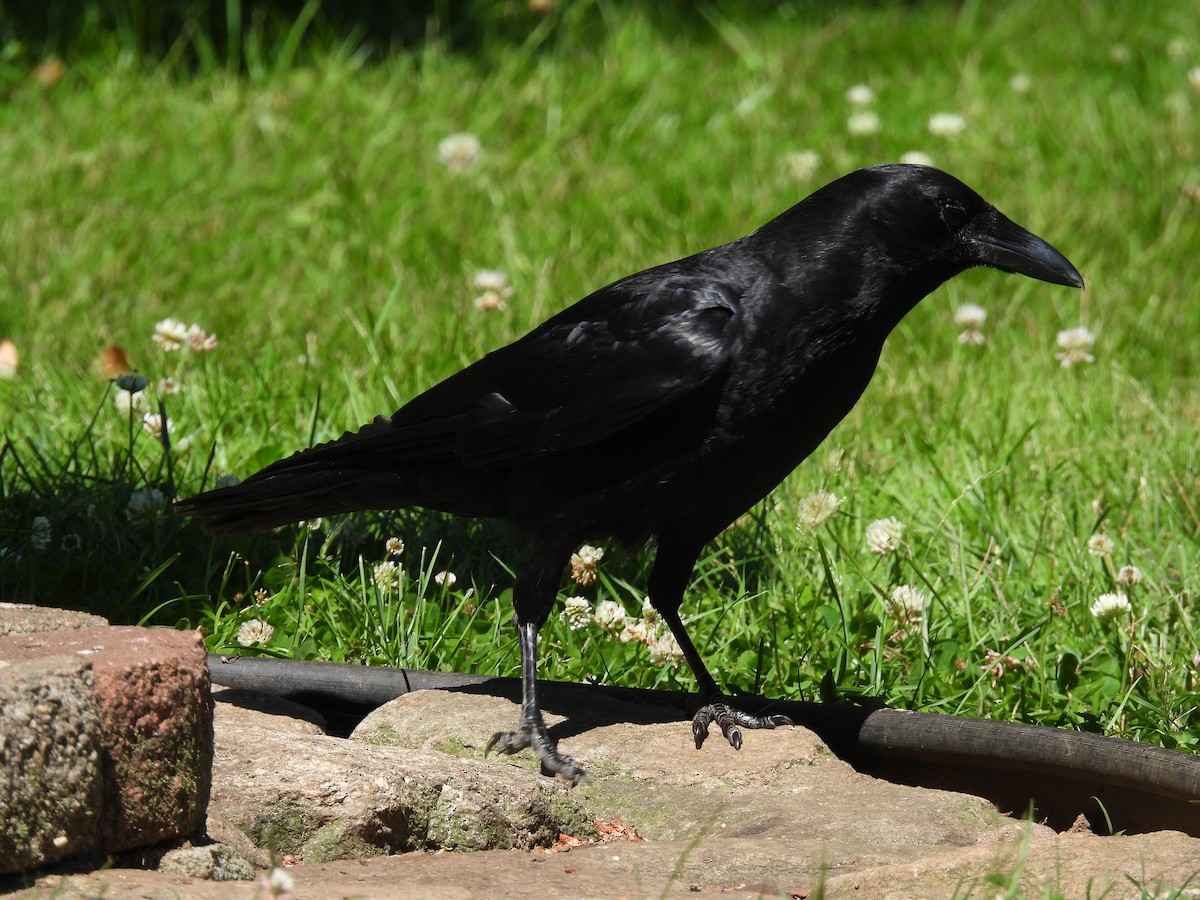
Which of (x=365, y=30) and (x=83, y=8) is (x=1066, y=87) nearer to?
(x=365, y=30)

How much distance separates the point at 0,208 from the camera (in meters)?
5.96

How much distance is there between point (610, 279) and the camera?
221 inches

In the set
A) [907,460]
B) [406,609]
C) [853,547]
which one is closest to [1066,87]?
[907,460]

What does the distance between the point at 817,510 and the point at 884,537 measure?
17 centimetres

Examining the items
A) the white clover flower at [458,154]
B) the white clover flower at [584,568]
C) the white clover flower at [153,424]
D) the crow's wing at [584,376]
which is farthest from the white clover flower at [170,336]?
the white clover flower at [458,154]

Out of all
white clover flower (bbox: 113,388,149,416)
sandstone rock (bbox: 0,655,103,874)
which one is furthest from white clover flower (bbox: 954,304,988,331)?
sandstone rock (bbox: 0,655,103,874)

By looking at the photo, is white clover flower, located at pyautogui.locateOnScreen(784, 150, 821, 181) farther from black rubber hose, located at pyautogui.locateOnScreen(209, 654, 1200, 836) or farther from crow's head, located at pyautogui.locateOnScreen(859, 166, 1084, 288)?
black rubber hose, located at pyautogui.locateOnScreen(209, 654, 1200, 836)

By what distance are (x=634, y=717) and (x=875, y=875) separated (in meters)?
0.94

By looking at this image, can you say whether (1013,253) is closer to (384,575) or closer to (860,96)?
(384,575)

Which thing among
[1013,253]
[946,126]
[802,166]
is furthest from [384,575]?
[946,126]

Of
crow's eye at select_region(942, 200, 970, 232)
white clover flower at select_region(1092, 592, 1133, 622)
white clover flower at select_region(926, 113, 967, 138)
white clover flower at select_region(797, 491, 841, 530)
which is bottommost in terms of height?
white clover flower at select_region(1092, 592, 1133, 622)

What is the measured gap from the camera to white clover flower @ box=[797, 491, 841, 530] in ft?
11.8

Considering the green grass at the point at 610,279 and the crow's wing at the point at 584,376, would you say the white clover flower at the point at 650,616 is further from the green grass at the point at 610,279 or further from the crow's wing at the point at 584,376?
the crow's wing at the point at 584,376

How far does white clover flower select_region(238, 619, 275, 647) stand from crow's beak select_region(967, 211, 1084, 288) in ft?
5.60
